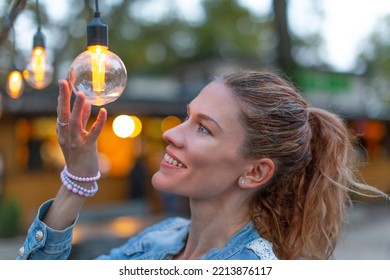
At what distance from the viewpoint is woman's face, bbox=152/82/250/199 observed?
177 cm

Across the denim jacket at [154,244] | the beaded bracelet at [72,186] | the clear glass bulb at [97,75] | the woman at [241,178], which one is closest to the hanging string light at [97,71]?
the clear glass bulb at [97,75]

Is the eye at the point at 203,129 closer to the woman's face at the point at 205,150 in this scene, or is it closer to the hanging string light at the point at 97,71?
the woman's face at the point at 205,150

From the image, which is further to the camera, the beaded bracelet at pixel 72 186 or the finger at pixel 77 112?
the beaded bracelet at pixel 72 186

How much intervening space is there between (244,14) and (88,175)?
69.6ft

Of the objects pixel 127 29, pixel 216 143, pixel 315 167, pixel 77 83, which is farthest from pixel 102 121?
pixel 127 29

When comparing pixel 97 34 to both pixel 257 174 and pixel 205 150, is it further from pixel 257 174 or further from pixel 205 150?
pixel 257 174

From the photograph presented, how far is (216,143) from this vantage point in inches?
71.1

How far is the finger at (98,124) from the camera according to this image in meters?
1.51

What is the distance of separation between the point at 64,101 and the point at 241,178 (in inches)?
28.0

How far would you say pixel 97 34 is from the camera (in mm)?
1506

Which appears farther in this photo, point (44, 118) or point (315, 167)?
point (44, 118)

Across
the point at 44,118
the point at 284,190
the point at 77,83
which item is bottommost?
the point at 44,118
